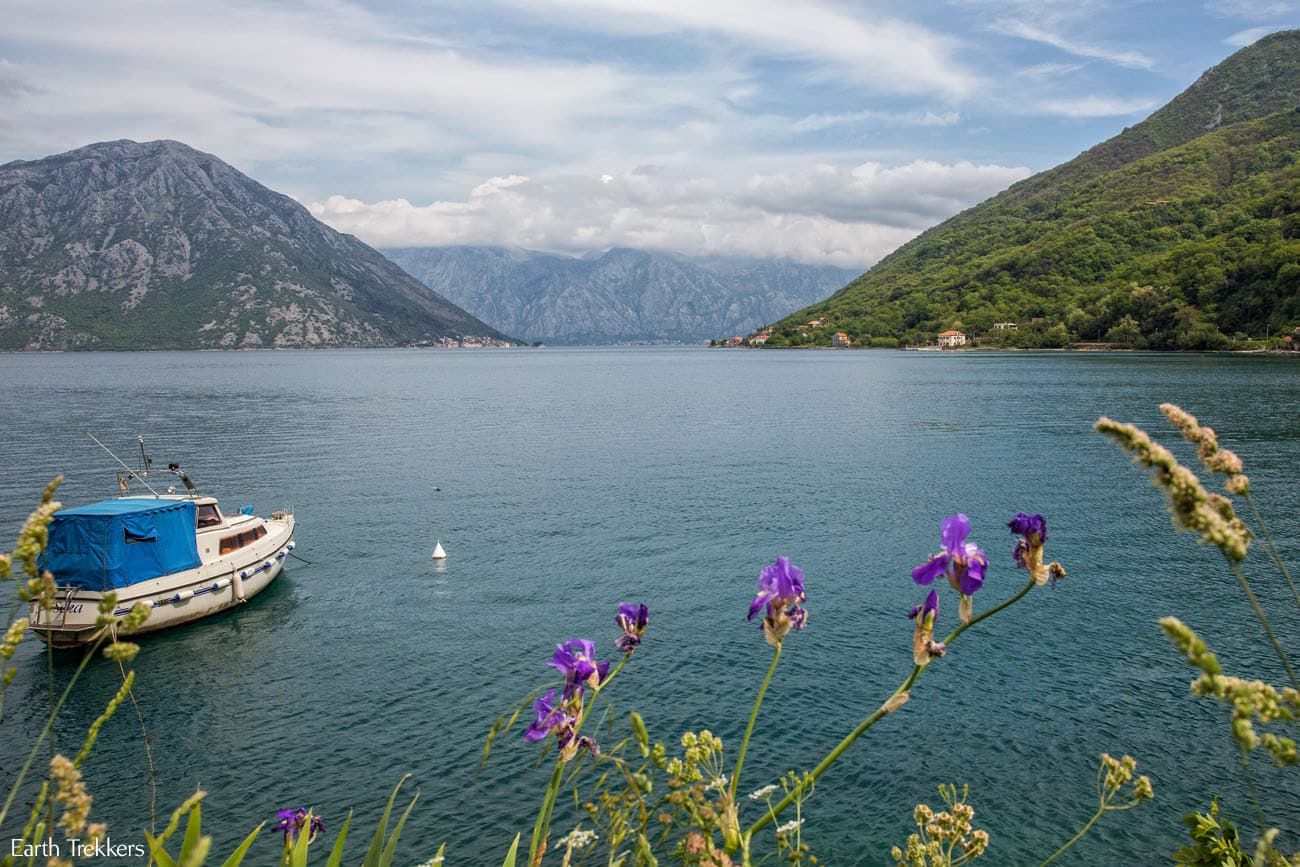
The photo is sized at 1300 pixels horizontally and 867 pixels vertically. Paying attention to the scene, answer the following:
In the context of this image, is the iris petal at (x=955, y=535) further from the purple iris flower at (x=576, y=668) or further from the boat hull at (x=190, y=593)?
the boat hull at (x=190, y=593)

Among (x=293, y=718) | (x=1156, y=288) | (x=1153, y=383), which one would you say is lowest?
(x=293, y=718)

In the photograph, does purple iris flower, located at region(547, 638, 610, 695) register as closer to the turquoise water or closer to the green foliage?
the green foliage

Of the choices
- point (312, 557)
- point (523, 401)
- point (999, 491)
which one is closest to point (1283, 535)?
point (999, 491)

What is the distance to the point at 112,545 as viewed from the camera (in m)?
24.7

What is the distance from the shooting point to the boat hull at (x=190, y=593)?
23.6 meters

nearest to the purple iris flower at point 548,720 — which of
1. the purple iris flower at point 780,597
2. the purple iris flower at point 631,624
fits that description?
the purple iris flower at point 631,624

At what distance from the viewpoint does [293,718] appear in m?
20.0

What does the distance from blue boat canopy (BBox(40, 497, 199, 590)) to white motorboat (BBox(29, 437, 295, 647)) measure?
3 cm

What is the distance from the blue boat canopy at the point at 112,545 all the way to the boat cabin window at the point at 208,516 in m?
3.18

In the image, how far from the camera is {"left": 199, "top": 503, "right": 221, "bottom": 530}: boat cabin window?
29500 millimetres

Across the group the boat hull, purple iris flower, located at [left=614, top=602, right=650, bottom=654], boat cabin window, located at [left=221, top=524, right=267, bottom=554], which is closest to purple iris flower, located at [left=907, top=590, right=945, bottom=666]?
purple iris flower, located at [left=614, top=602, right=650, bottom=654]

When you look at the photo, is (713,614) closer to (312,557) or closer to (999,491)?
(312,557)

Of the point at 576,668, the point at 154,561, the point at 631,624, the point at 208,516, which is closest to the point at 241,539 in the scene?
the point at 208,516

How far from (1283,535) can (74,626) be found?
43583 millimetres
